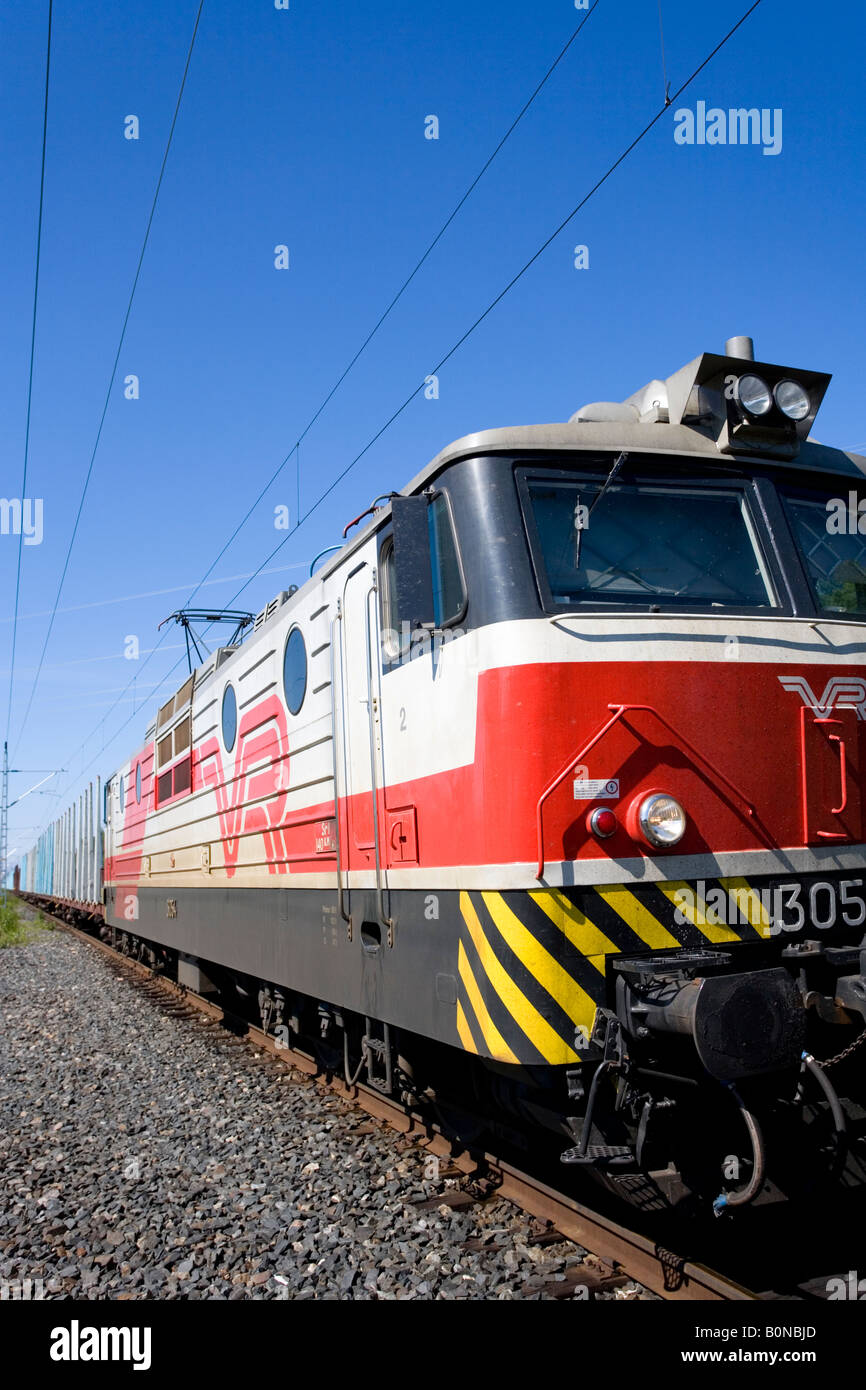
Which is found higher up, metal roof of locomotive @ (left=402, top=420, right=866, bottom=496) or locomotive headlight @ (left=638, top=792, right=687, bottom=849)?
metal roof of locomotive @ (left=402, top=420, right=866, bottom=496)

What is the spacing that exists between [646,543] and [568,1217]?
9.93 feet

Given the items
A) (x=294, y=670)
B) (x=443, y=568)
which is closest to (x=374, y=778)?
(x=443, y=568)

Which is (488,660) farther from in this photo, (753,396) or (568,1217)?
(568,1217)

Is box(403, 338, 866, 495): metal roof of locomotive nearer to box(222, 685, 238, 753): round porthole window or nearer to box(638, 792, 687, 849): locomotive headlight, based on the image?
box(638, 792, 687, 849): locomotive headlight

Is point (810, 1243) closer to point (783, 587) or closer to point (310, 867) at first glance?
point (783, 587)

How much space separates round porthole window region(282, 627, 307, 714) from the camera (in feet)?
23.3

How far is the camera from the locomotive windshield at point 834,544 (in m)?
5.09

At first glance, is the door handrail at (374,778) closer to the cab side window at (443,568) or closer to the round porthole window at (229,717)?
the cab side window at (443,568)

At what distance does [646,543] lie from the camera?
4.82 m

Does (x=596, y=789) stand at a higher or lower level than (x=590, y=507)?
lower

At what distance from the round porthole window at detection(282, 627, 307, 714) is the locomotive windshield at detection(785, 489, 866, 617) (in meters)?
3.27

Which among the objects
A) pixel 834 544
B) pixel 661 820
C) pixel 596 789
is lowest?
pixel 661 820

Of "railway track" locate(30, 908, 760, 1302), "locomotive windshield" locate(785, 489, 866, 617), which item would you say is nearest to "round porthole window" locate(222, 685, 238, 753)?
"railway track" locate(30, 908, 760, 1302)
